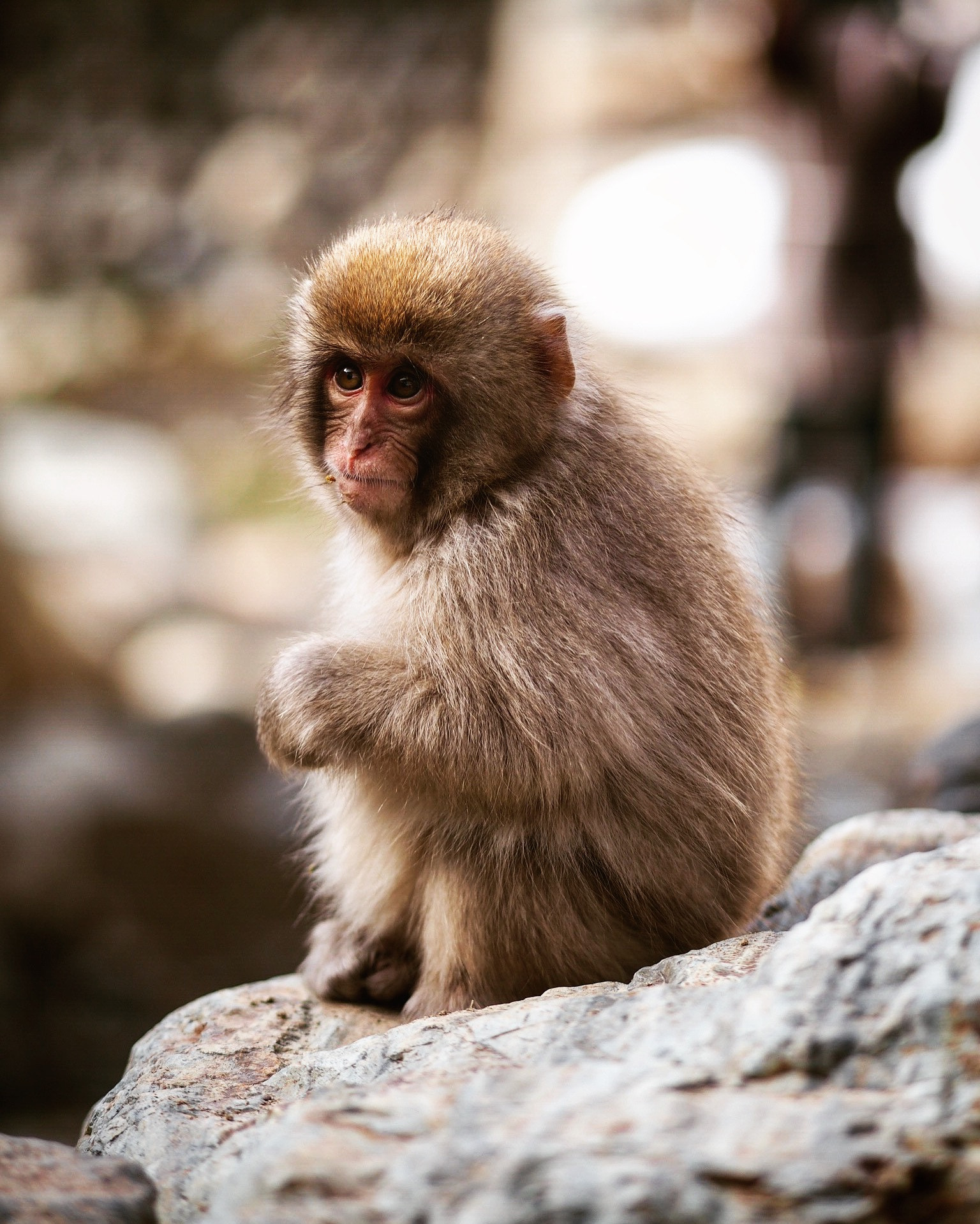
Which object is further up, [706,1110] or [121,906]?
[706,1110]

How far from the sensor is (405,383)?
3.43 meters

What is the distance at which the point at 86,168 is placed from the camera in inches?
633

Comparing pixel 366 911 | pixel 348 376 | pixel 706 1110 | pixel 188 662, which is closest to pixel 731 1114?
pixel 706 1110

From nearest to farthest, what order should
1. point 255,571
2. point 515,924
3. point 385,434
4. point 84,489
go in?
point 515,924 → point 385,434 → point 84,489 → point 255,571

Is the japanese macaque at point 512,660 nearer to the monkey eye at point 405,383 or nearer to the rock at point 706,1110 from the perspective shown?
the monkey eye at point 405,383

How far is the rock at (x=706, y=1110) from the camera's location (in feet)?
6.45

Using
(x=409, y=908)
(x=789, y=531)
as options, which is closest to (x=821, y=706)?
(x=789, y=531)

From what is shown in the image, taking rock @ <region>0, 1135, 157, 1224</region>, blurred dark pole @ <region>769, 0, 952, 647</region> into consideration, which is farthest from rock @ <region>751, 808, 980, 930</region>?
blurred dark pole @ <region>769, 0, 952, 647</region>

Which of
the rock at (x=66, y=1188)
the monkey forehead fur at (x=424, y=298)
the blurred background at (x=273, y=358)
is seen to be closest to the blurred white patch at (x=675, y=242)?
the blurred background at (x=273, y=358)

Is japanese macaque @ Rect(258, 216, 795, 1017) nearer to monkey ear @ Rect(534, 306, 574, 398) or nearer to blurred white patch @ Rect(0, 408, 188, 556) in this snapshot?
monkey ear @ Rect(534, 306, 574, 398)

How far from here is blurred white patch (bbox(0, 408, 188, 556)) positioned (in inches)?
437

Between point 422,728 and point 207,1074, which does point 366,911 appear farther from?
point 422,728

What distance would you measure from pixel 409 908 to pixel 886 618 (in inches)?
307

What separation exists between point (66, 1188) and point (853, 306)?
8.55m
